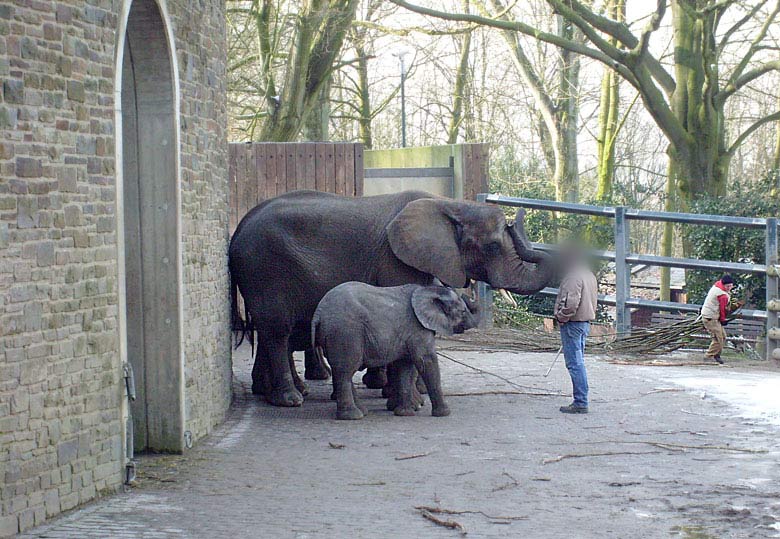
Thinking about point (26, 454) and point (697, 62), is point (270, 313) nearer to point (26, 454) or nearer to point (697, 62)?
point (26, 454)

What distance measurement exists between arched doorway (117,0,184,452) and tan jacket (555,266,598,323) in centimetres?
385

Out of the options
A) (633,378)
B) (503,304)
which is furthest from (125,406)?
(503,304)

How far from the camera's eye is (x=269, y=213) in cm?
1284

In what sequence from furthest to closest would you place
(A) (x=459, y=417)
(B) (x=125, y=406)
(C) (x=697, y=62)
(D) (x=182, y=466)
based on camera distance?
1. (C) (x=697, y=62)
2. (A) (x=459, y=417)
3. (D) (x=182, y=466)
4. (B) (x=125, y=406)

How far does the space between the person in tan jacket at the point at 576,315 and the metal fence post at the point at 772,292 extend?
422 cm

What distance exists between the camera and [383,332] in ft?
37.5

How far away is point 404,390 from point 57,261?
15.5 feet

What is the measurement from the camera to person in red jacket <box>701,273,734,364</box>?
15.0 m

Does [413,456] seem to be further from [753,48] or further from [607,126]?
[607,126]

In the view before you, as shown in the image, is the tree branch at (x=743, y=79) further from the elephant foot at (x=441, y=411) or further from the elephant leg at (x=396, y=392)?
the elephant foot at (x=441, y=411)

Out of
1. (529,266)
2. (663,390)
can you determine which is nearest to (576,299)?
(529,266)

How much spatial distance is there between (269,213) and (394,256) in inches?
57.7

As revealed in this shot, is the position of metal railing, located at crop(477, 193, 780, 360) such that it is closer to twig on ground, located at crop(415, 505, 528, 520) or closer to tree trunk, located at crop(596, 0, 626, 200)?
twig on ground, located at crop(415, 505, 528, 520)

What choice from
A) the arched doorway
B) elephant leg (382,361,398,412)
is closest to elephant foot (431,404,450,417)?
elephant leg (382,361,398,412)
